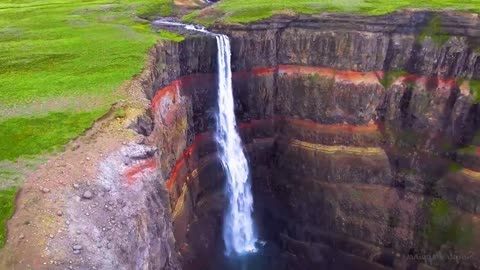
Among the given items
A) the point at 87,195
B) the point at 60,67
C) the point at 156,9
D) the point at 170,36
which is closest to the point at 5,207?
the point at 87,195

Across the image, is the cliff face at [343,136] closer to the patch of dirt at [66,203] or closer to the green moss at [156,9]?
the patch of dirt at [66,203]

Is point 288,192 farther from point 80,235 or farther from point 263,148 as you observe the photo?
point 80,235

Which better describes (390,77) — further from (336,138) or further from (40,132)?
(40,132)

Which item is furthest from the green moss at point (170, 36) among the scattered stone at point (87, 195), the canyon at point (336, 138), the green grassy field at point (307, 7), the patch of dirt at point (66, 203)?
the scattered stone at point (87, 195)

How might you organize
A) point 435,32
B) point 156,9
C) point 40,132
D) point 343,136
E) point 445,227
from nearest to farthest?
point 40,132
point 445,227
point 435,32
point 343,136
point 156,9

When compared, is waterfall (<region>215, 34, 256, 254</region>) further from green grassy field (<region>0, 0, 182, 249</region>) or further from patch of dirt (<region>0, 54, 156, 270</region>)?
patch of dirt (<region>0, 54, 156, 270</region>)

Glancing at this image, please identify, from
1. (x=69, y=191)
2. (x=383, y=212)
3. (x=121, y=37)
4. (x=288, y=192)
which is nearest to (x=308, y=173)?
(x=288, y=192)
